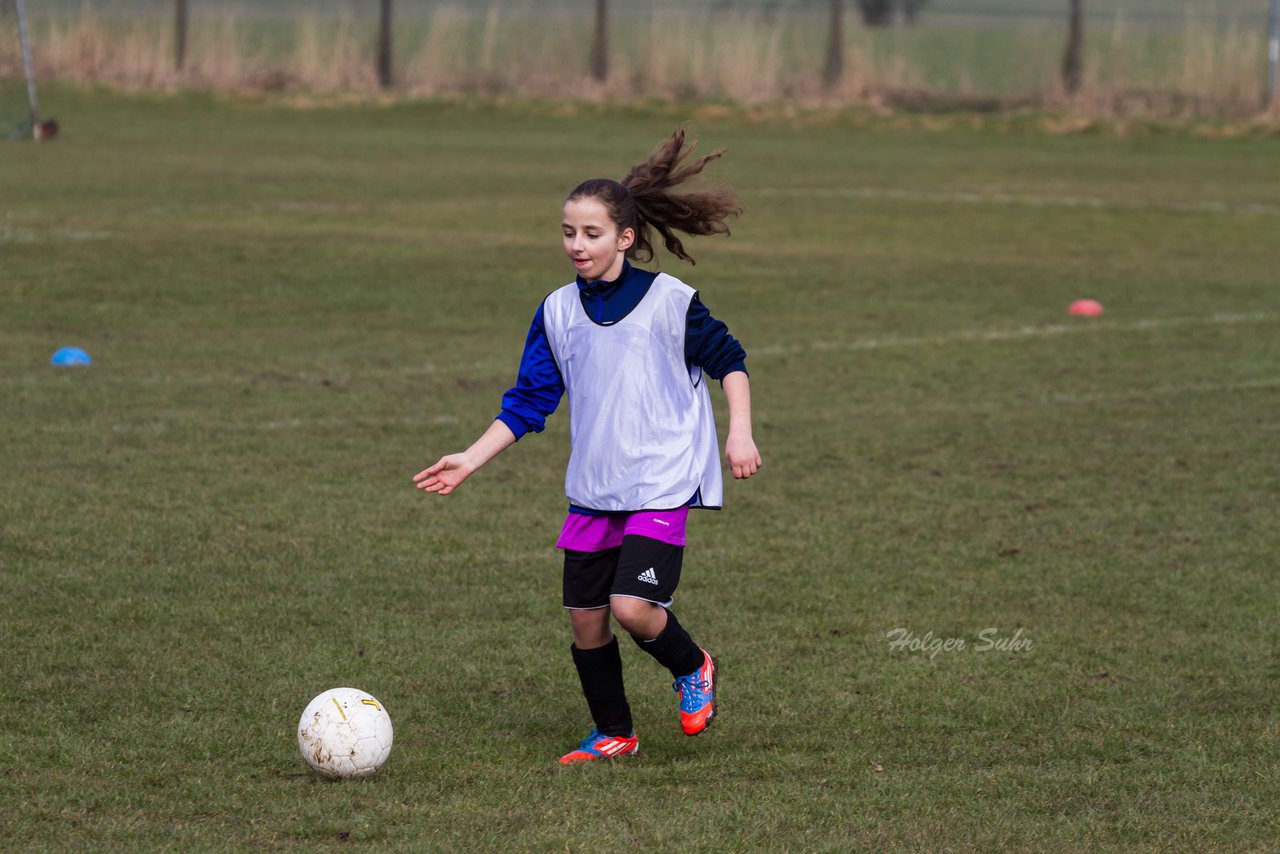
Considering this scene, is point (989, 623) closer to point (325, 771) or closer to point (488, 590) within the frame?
point (488, 590)

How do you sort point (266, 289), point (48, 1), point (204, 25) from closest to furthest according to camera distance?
point (266, 289) → point (204, 25) → point (48, 1)

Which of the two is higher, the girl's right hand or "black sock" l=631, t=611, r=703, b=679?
the girl's right hand

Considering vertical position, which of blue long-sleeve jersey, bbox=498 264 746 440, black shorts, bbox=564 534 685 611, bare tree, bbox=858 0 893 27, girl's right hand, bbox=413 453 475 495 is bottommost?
black shorts, bbox=564 534 685 611

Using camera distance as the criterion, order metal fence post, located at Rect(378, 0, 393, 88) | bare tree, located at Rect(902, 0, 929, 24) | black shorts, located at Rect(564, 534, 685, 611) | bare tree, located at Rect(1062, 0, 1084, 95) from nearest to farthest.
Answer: black shorts, located at Rect(564, 534, 685, 611), bare tree, located at Rect(1062, 0, 1084, 95), metal fence post, located at Rect(378, 0, 393, 88), bare tree, located at Rect(902, 0, 929, 24)

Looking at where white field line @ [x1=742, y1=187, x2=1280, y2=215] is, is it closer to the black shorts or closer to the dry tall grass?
the dry tall grass

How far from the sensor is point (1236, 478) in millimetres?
8797

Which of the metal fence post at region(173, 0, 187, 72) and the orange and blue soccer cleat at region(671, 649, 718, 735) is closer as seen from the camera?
the orange and blue soccer cleat at region(671, 649, 718, 735)

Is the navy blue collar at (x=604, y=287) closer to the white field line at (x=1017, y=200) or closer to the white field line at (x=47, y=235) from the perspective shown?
the white field line at (x=47, y=235)

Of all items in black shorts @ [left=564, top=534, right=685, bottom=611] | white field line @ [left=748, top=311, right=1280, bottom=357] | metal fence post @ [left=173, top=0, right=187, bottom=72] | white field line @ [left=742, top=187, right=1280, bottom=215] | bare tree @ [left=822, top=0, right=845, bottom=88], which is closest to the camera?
black shorts @ [left=564, top=534, right=685, bottom=611]

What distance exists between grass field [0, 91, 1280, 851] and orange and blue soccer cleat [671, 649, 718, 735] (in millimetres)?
115

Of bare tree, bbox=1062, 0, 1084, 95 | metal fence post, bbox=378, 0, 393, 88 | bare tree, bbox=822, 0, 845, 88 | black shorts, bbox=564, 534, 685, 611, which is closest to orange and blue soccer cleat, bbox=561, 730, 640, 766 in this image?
black shorts, bbox=564, 534, 685, 611

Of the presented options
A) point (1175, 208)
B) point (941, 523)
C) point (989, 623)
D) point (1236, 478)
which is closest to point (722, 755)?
point (989, 623)

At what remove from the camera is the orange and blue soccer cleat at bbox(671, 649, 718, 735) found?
16.7 ft

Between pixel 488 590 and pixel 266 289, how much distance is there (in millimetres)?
7972
